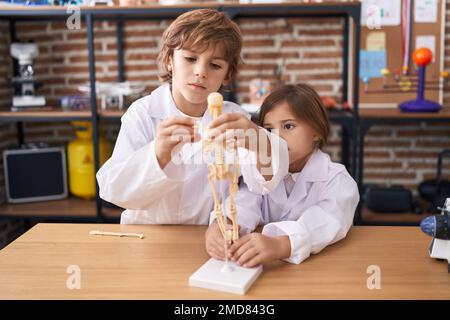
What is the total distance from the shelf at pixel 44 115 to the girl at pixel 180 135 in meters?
1.31

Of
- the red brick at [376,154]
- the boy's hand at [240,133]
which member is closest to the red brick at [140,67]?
the red brick at [376,154]

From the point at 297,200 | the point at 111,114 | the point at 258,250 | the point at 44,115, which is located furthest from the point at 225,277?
the point at 44,115

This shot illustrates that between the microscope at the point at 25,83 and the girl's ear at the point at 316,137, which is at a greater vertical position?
the microscope at the point at 25,83

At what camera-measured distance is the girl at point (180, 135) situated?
1.04 metres

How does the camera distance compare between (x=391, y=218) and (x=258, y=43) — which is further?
(x=258, y=43)

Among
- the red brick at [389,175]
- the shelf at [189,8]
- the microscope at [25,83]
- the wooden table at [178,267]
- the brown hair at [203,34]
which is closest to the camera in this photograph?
the wooden table at [178,267]

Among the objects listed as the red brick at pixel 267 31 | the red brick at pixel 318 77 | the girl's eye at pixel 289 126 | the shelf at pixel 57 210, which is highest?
the red brick at pixel 267 31

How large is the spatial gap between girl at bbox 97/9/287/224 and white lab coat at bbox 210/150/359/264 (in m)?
0.08

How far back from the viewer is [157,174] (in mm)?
1089

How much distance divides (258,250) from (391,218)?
1857mm

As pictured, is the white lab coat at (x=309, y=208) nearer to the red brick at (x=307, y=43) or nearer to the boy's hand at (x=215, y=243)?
the boy's hand at (x=215, y=243)

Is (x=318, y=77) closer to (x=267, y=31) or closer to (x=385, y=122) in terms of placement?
(x=267, y=31)

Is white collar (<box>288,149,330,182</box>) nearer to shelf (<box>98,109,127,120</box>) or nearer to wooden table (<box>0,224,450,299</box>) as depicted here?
wooden table (<box>0,224,450,299</box>)
